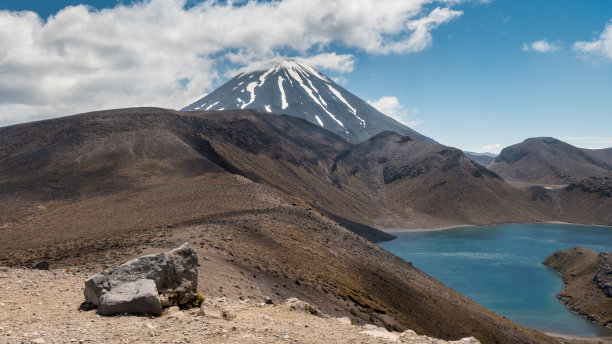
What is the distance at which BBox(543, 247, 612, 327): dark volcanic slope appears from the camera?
60500mm

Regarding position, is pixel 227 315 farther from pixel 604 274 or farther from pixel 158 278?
pixel 604 274

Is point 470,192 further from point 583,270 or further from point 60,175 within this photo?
point 60,175

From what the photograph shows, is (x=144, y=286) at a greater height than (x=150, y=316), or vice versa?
(x=144, y=286)

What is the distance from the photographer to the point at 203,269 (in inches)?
811

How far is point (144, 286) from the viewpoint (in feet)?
34.8

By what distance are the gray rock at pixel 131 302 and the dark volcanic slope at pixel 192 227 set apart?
753cm

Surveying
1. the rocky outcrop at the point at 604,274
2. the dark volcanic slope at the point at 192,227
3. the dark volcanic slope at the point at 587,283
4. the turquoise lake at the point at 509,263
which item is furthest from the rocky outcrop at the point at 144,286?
the rocky outcrop at the point at 604,274

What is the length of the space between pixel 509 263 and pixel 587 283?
24.1 meters

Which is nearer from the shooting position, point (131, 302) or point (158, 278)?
point (131, 302)

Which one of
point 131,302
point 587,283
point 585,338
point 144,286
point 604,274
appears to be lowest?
point 585,338

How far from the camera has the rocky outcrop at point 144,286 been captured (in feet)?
33.5

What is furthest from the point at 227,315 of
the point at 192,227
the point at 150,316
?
the point at 192,227

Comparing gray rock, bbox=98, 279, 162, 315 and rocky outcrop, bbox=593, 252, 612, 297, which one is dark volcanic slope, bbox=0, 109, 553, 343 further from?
rocky outcrop, bbox=593, 252, 612, 297

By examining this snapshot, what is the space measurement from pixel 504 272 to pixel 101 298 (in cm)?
9185
